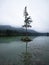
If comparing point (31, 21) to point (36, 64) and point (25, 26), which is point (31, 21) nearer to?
point (25, 26)

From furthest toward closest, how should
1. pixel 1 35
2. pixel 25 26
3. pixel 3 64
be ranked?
pixel 1 35 < pixel 25 26 < pixel 3 64

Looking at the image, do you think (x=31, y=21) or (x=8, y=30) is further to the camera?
(x=8, y=30)

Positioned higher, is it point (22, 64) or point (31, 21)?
point (31, 21)

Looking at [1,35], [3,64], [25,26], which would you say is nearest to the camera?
[3,64]

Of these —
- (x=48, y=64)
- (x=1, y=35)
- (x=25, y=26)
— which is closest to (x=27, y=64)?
(x=48, y=64)

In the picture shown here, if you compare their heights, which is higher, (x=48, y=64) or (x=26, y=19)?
(x=26, y=19)

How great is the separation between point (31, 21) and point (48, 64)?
45.4 feet

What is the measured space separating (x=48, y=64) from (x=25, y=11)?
569 inches

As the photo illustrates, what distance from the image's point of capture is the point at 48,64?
5051mm

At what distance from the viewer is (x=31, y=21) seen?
18.5m

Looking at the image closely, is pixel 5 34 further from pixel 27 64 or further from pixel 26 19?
pixel 27 64

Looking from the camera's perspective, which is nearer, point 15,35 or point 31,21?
Answer: point 31,21

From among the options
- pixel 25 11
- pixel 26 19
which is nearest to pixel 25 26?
pixel 26 19

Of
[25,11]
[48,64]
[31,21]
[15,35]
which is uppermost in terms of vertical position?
[25,11]
